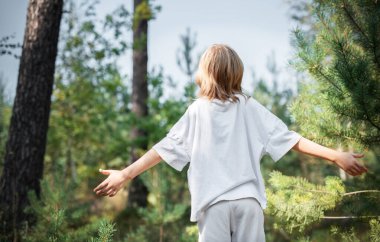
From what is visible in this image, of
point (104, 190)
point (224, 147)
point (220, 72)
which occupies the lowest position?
point (104, 190)

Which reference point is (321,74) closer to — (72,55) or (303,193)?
(303,193)

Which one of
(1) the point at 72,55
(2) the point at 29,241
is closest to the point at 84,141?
(1) the point at 72,55

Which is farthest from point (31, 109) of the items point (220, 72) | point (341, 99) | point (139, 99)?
point (139, 99)

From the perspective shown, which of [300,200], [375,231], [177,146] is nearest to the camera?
[177,146]

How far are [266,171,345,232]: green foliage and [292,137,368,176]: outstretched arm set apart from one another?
85 centimetres

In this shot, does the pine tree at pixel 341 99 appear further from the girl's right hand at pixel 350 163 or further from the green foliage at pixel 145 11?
the green foliage at pixel 145 11

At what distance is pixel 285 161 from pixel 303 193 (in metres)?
7.48

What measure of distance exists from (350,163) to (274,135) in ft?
1.35

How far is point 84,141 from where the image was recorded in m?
12.7

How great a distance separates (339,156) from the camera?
205 centimetres

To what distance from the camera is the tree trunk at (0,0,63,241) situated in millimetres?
4379

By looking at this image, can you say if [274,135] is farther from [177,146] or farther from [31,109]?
[31,109]

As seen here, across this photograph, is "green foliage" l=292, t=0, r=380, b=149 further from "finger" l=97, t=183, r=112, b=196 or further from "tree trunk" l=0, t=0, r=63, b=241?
"tree trunk" l=0, t=0, r=63, b=241

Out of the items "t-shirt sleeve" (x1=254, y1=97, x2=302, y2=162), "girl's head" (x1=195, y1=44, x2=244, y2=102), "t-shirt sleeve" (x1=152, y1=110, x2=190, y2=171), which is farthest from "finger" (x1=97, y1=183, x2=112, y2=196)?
"t-shirt sleeve" (x1=254, y1=97, x2=302, y2=162)
